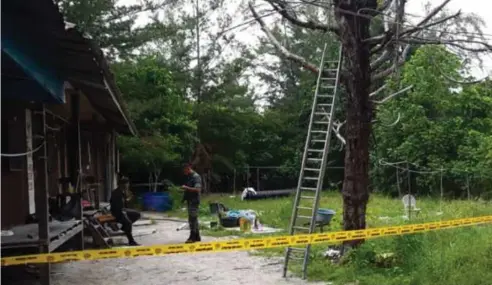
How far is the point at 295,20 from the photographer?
951 cm

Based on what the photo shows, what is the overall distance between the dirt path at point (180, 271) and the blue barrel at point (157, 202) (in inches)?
482

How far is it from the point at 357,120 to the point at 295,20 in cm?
186

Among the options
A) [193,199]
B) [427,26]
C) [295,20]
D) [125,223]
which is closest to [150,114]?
[125,223]

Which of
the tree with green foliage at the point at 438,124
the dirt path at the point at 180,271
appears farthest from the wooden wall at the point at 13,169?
the tree with green foliage at the point at 438,124

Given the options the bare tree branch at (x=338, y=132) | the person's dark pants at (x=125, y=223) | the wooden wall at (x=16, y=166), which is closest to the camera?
the wooden wall at (x=16, y=166)

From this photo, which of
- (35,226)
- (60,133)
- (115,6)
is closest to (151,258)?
(35,226)

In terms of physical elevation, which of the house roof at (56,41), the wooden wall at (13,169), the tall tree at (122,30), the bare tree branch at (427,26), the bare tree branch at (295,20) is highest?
the tall tree at (122,30)

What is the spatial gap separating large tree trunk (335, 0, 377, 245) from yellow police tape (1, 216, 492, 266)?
1.88 feet

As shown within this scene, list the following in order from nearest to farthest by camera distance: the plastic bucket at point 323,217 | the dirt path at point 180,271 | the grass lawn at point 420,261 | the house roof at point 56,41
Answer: the house roof at point 56,41 < the grass lawn at point 420,261 < the dirt path at point 180,271 < the plastic bucket at point 323,217

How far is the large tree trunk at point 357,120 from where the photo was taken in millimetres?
9719

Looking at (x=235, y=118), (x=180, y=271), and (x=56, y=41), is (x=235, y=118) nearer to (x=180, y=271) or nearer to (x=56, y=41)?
(x=180, y=271)

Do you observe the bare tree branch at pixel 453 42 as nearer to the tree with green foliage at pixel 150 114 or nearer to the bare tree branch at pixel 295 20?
the bare tree branch at pixel 295 20

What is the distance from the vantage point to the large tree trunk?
9719 millimetres

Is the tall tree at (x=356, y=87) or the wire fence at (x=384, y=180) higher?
the tall tree at (x=356, y=87)
